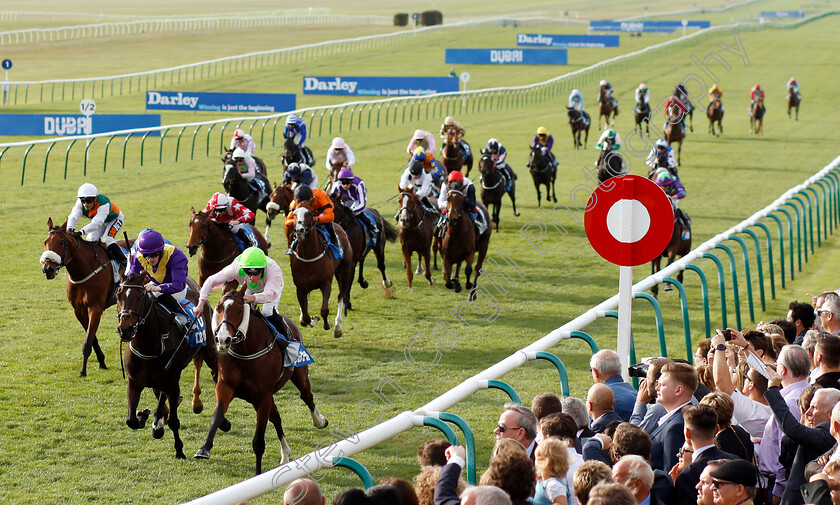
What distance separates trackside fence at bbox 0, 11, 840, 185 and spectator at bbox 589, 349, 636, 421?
49.8 ft

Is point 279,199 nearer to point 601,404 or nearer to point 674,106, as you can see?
point 601,404

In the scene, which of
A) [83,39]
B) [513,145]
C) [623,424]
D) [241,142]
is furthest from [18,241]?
[83,39]

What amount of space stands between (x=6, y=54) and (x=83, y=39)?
912cm

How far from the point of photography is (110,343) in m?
10.9

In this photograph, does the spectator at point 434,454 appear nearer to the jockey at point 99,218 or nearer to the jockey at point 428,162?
the jockey at point 99,218

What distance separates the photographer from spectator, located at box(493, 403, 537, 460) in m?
4.53

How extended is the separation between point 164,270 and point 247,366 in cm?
147

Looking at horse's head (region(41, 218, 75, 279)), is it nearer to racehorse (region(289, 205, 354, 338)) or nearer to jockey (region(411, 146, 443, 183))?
racehorse (region(289, 205, 354, 338))

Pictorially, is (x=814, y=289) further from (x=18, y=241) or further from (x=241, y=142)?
(x=18, y=241)

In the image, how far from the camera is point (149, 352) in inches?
304

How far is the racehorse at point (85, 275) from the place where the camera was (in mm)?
9500

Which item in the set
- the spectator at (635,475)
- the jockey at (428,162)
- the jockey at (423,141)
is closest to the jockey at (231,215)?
the jockey at (428,162)

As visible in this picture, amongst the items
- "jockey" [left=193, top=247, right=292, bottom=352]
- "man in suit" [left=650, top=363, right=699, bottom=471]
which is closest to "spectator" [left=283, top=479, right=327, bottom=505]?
"man in suit" [left=650, top=363, right=699, bottom=471]

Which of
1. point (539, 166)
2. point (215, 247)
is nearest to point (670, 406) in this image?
point (215, 247)
